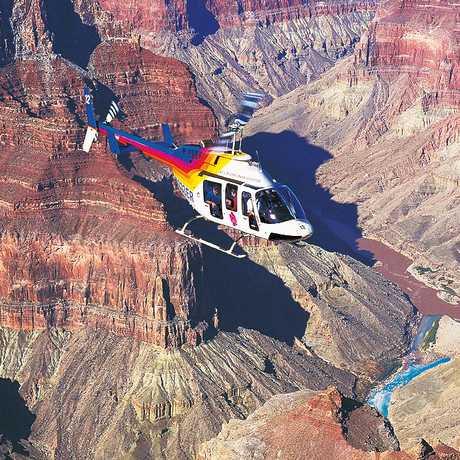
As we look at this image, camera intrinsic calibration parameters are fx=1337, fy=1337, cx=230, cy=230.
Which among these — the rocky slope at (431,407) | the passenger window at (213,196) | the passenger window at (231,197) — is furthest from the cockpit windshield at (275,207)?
the rocky slope at (431,407)

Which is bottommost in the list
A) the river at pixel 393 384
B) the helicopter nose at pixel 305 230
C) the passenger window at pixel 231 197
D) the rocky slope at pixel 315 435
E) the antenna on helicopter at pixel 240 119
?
the river at pixel 393 384

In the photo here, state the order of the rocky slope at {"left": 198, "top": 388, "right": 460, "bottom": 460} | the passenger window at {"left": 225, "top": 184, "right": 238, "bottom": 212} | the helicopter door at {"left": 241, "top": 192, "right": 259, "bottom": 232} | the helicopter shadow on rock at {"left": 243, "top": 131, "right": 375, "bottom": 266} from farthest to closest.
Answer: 1. the helicopter shadow on rock at {"left": 243, "top": 131, "right": 375, "bottom": 266}
2. the rocky slope at {"left": 198, "top": 388, "right": 460, "bottom": 460}
3. the passenger window at {"left": 225, "top": 184, "right": 238, "bottom": 212}
4. the helicopter door at {"left": 241, "top": 192, "right": 259, "bottom": 232}

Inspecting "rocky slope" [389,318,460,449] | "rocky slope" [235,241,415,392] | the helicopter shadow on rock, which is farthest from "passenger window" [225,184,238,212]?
the helicopter shadow on rock

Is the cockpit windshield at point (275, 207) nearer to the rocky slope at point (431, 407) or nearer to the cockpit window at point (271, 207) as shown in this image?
the cockpit window at point (271, 207)

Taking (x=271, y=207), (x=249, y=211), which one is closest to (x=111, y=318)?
(x=249, y=211)

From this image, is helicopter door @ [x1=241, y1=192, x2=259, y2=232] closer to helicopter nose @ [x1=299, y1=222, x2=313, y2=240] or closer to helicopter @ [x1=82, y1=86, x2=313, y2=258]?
helicopter @ [x1=82, y1=86, x2=313, y2=258]
